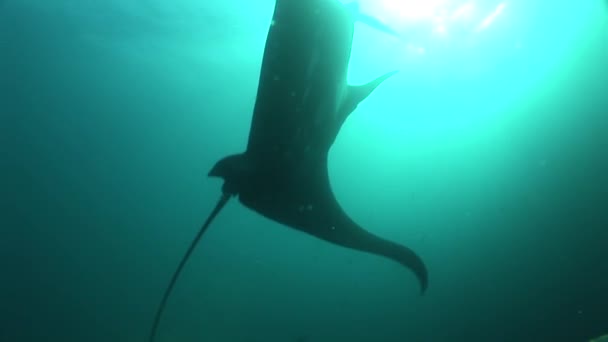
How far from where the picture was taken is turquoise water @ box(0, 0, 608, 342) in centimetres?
1177

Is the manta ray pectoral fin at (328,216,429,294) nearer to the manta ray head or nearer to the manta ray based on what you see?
the manta ray

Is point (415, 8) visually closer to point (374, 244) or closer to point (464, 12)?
point (464, 12)

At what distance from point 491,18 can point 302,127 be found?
894 centimetres

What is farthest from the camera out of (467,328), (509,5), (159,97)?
(467,328)

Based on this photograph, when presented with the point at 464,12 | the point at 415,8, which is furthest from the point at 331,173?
the point at 415,8

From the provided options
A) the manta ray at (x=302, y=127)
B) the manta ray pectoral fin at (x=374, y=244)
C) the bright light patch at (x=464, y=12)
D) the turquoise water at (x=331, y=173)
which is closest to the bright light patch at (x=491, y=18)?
the turquoise water at (x=331, y=173)

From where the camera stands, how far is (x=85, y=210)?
32438 millimetres

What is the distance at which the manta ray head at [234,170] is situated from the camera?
126 inches

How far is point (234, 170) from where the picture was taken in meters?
3.22

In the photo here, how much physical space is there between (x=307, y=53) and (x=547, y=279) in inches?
744

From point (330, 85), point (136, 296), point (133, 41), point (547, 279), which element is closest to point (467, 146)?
point (547, 279)

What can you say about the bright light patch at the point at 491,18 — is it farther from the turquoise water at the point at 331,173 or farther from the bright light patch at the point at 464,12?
the bright light patch at the point at 464,12

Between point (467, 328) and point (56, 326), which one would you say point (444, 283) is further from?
point (56, 326)

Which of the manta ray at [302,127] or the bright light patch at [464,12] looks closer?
the manta ray at [302,127]
